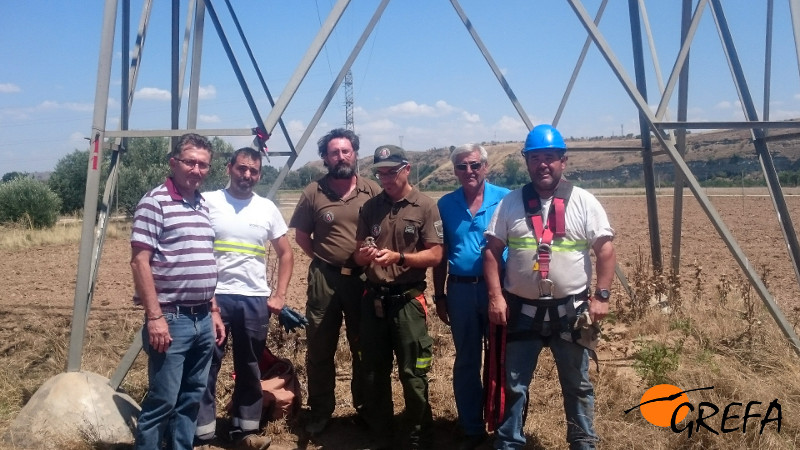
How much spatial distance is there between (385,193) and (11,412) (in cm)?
330

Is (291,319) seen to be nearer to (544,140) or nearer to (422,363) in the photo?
(422,363)

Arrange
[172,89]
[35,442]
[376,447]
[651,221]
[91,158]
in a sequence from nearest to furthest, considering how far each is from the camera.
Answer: [35,442]
[376,447]
[91,158]
[172,89]
[651,221]

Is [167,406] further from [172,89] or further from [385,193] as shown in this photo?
[172,89]

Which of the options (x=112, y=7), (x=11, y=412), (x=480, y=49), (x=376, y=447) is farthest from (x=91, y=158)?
(x=480, y=49)

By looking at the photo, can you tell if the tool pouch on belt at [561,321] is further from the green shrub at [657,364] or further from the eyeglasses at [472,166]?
the green shrub at [657,364]

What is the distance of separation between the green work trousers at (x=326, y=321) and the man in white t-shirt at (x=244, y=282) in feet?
0.86

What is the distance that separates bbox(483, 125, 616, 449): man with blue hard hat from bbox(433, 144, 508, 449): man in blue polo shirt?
0.33 metres

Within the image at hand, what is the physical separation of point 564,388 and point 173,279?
7.88 ft

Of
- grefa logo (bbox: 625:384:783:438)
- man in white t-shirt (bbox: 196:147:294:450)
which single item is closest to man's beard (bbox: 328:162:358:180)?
man in white t-shirt (bbox: 196:147:294:450)

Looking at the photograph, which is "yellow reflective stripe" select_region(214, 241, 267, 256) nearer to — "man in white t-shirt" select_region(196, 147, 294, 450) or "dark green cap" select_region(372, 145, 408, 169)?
"man in white t-shirt" select_region(196, 147, 294, 450)

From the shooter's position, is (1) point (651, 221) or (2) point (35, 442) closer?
(2) point (35, 442)

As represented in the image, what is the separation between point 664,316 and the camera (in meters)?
6.45

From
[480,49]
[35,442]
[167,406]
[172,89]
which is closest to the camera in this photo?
[167,406]

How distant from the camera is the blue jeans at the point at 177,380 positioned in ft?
11.6
